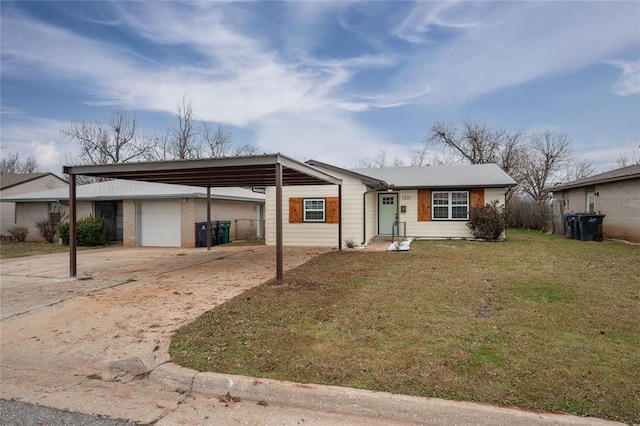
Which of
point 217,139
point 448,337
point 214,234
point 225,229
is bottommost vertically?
point 448,337

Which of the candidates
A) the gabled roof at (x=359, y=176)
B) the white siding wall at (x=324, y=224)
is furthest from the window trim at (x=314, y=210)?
the gabled roof at (x=359, y=176)

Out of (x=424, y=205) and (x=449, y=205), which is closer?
(x=449, y=205)

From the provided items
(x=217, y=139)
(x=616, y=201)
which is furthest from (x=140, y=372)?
(x=217, y=139)

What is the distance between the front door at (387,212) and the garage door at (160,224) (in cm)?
894

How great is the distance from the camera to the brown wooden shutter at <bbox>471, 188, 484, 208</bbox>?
15.7m

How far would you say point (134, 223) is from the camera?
16.3 meters

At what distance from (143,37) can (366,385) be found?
40.6ft

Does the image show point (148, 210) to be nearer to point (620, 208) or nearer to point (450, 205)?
point (450, 205)

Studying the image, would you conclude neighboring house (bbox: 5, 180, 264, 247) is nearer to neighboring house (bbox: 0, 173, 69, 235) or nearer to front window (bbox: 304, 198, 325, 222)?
front window (bbox: 304, 198, 325, 222)

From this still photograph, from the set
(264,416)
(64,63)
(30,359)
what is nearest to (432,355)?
(264,416)

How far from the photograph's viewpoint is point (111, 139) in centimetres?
3041

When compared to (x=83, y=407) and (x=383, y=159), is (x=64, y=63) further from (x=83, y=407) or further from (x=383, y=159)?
(x=383, y=159)

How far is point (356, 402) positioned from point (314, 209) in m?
12.0

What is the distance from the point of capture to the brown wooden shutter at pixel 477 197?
→ 15664 millimetres
